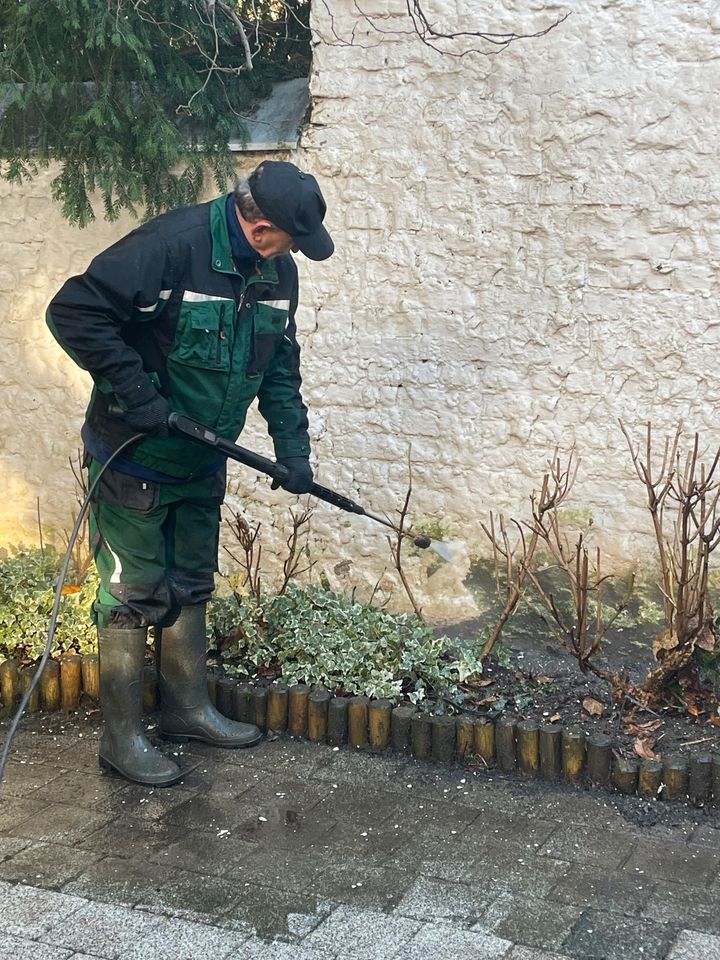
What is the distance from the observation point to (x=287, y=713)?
15.2 feet

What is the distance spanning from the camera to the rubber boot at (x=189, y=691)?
4.50 metres

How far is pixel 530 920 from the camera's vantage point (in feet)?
10.6

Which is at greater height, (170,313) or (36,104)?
(36,104)

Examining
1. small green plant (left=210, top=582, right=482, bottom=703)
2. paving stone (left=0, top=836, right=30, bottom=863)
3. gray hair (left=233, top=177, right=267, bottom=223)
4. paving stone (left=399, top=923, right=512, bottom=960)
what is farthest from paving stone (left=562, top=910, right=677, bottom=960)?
gray hair (left=233, top=177, right=267, bottom=223)

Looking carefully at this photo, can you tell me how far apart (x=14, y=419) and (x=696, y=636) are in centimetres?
383

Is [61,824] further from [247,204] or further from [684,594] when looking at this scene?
[684,594]

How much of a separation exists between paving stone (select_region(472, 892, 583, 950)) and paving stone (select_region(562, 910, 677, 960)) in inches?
1.4

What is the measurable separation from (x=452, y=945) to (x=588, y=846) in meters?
0.77

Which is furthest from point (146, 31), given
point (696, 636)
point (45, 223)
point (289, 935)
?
point (289, 935)

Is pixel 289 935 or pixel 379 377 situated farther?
pixel 379 377

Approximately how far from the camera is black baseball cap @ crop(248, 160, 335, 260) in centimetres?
384

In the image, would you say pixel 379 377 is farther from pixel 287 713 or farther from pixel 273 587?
pixel 287 713

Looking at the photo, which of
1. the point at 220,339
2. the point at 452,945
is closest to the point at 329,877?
the point at 452,945

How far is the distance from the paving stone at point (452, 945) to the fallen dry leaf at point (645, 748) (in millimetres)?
1183
